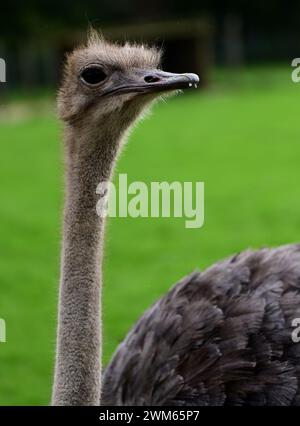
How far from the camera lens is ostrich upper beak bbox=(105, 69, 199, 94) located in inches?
67.8

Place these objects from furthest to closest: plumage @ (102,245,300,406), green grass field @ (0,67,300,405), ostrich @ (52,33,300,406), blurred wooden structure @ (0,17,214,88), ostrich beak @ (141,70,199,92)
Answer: blurred wooden structure @ (0,17,214,88)
green grass field @ (0,67,300,405)
plumage @ (102,245,300,406)
ostrich @ (52,33,300,406)
ostrich beak @ (141,70,199,92)

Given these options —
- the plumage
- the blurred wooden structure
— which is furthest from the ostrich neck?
the blurred wooden structure

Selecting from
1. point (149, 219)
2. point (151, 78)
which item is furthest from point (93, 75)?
point (149, 219)

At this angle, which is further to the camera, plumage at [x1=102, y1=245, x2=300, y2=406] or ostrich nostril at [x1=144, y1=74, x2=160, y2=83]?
plumage at [x1=102, y1=245, x2=300, y2=406]

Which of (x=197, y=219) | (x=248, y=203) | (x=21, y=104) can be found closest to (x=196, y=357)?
(x=197, y=219)

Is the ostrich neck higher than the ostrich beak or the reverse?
the reverse

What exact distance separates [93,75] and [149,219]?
4068 mm

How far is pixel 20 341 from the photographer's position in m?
3.78

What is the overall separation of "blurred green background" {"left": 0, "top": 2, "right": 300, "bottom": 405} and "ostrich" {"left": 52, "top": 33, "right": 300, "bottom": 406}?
A: 0.13 meters
